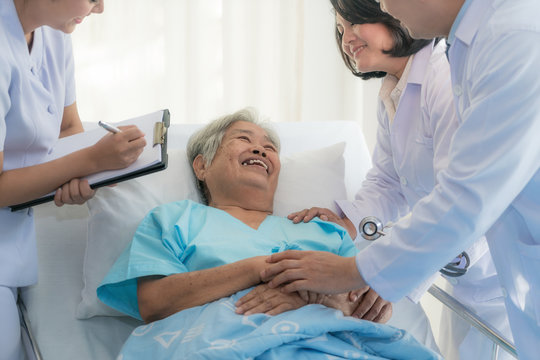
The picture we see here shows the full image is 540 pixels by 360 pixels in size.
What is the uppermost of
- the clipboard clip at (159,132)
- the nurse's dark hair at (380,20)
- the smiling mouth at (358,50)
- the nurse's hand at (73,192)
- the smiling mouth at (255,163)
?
the nurse's dark hair at (380,20)

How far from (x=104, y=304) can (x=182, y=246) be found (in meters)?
0.29

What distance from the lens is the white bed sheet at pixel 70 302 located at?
1548 mm

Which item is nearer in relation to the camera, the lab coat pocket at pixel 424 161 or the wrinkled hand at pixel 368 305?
the wrinkled hand at pixel 368 305

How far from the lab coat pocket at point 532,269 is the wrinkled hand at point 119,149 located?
3.01 feet

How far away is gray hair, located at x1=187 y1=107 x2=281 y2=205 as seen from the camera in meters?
1.89

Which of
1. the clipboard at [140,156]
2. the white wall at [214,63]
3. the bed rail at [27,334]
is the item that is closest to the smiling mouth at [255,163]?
the clipboard at [140,156]

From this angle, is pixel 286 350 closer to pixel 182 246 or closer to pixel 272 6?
Answer: pixel 182 246

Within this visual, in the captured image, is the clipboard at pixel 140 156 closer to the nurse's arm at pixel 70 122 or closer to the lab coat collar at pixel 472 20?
the nurse's arm at pixel 70 122

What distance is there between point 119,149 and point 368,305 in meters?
0.74

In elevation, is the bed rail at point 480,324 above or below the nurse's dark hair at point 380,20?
below

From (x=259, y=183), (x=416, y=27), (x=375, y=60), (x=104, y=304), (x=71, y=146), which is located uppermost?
(x=416, y=27)

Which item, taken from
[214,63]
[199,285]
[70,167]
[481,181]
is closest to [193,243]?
[199,285]

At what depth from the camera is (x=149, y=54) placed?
333 cm

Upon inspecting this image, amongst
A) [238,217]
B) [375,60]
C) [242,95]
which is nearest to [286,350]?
[238,217]
